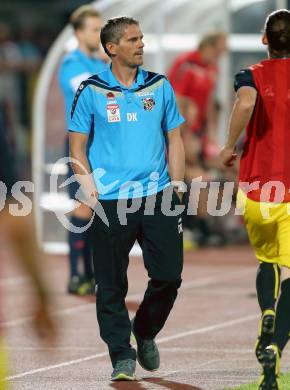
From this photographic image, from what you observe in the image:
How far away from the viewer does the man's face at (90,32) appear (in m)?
12.8

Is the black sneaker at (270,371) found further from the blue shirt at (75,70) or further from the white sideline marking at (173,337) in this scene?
the blue shirt at (75,70)

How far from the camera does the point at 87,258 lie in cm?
1318

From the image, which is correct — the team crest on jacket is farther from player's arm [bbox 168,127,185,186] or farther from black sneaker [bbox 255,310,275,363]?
black sneaker [bbox 255,310,275,363]

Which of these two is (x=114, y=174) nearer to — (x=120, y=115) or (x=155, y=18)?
(x=120, y=115)

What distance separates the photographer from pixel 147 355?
29.3ft

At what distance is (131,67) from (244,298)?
478 cm

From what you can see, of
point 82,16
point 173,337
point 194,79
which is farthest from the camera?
point 194,79

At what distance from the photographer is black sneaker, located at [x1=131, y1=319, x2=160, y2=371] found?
8945 mm

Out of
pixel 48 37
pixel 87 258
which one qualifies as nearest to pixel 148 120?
pixel 87 258

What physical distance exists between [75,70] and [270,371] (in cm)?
551

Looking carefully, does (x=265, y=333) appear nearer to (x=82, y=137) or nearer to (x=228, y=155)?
(x=228, y=155)

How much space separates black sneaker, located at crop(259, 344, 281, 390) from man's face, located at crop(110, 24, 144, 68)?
206 centimetres

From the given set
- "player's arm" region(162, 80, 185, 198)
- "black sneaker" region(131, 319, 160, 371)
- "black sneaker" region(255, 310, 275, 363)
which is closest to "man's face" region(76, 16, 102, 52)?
"player's arm" region(162, 80, 185, 198)

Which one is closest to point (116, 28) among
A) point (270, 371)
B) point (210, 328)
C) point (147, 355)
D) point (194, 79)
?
point (147, 355)
